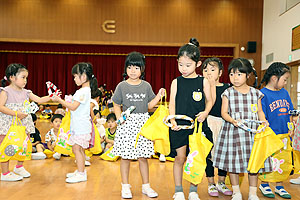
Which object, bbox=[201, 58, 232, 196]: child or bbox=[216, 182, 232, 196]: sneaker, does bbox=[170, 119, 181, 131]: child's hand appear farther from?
bbox=[216, 182, 232, 196]: sneaker

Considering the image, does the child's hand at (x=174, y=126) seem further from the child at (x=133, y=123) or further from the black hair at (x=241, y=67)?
the black hair at (x=241, y=67)

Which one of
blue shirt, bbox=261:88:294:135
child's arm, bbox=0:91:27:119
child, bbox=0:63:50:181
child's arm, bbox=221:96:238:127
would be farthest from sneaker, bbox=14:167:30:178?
blue shirt, bbox=261:88:294:135

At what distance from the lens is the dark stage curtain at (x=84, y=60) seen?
1294cm

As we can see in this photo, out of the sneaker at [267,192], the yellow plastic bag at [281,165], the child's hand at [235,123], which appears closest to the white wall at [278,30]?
the yellow plastic bag at [281,165]

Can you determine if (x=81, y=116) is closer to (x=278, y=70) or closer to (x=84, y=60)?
(x=278, y=70)

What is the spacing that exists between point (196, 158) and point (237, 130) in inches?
17.6

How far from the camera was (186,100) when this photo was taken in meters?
2.53

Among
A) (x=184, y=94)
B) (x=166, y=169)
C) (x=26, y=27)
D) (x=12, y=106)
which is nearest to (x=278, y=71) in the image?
(x=184, y=94)

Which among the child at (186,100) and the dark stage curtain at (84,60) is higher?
the dark stage curtain at (84,60)

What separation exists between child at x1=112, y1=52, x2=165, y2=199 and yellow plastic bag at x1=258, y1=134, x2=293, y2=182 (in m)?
1.04

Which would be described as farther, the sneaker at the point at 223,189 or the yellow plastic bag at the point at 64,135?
the yellow plastic bag at the point at 64,135

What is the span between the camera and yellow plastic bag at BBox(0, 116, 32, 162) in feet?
10.2

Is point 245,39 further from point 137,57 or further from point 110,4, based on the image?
point 137,57

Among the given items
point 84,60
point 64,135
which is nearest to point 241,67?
point 64,135
